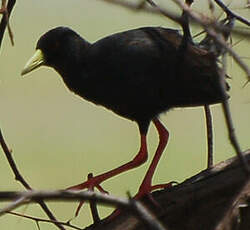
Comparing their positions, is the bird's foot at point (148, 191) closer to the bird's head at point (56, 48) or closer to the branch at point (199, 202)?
the branch at point (199, 202)

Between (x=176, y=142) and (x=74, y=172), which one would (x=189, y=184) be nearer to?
(x=74, y=172)

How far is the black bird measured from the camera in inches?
113

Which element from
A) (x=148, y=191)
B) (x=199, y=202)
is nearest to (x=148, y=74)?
(x=148, y=191)

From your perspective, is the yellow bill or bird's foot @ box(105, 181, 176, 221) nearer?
bird's foot @ box(105, 181, 176, 221)

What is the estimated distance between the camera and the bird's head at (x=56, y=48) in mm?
3320

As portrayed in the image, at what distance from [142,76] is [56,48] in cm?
50

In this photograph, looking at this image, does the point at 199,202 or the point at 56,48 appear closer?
the point at 199,202

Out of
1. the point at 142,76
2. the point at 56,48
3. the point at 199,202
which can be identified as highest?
the point at 56,48

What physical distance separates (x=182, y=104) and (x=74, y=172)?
5075mm

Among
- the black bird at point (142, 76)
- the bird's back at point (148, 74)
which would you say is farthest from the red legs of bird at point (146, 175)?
the bird's back at point (148, 74)

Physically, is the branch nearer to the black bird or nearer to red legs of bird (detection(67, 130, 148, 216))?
red legs of bird (detection(67, 130, 148, 216))

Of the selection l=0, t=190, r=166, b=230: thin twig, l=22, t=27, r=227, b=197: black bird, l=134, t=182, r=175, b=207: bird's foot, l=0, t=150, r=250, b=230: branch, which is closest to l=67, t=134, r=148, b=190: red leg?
l=22, t=27, r=227, b=197: black bird

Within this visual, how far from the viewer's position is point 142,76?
117 inches

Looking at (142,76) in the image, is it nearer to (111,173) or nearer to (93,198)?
(111,173)
